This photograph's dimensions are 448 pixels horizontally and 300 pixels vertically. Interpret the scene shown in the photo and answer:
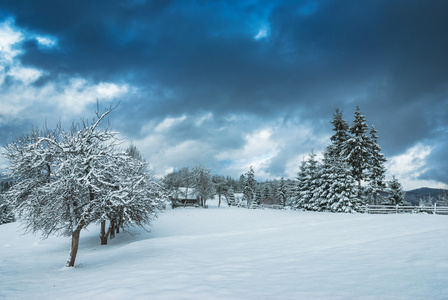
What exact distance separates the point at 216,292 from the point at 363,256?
5582 mm

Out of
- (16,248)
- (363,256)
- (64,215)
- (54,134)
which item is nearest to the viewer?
(363,256)

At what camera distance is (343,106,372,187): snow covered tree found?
33.1 m

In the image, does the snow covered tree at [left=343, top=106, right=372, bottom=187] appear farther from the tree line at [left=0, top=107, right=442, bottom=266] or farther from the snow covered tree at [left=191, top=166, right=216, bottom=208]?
the snow covered tree at [left=191, top=166, right=216, bottom=208]

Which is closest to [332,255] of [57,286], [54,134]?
[57,286]

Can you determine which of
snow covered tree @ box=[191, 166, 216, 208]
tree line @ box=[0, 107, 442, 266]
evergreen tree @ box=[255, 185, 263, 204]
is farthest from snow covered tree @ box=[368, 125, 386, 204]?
evergreen tree @ box=[255, 185, 263, 204]

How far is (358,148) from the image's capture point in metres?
32.9

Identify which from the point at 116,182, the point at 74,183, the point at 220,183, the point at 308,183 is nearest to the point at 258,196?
the point at 220,183

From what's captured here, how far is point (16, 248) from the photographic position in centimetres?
1906

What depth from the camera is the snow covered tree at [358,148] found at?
33.1 m

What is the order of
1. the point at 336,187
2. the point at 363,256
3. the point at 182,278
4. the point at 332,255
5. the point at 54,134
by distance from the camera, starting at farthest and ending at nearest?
the point at 336,187 < the point at 54,134 < the point at 332,255 < the point at 363,256 < the point at 182,278

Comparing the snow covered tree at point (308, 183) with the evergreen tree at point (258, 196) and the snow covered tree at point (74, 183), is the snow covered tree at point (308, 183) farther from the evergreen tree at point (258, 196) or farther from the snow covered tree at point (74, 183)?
the evergreen tree at point (258, 196)

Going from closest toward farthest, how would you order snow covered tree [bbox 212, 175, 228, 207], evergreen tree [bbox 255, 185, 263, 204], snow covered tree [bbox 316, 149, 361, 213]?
1. snow covered tree [bbox 316, 149, 361, 213]
2. snow covered tree [bbox 212, 175, 228, 207]
3. evergreen tree [bbox 255, 185, 263, 204]

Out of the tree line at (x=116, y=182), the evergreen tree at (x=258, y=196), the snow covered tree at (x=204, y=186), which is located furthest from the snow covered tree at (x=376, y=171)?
the evergreen tree at (x=258, y=196)

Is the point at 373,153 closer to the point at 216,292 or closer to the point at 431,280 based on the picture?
the point at 431,280
